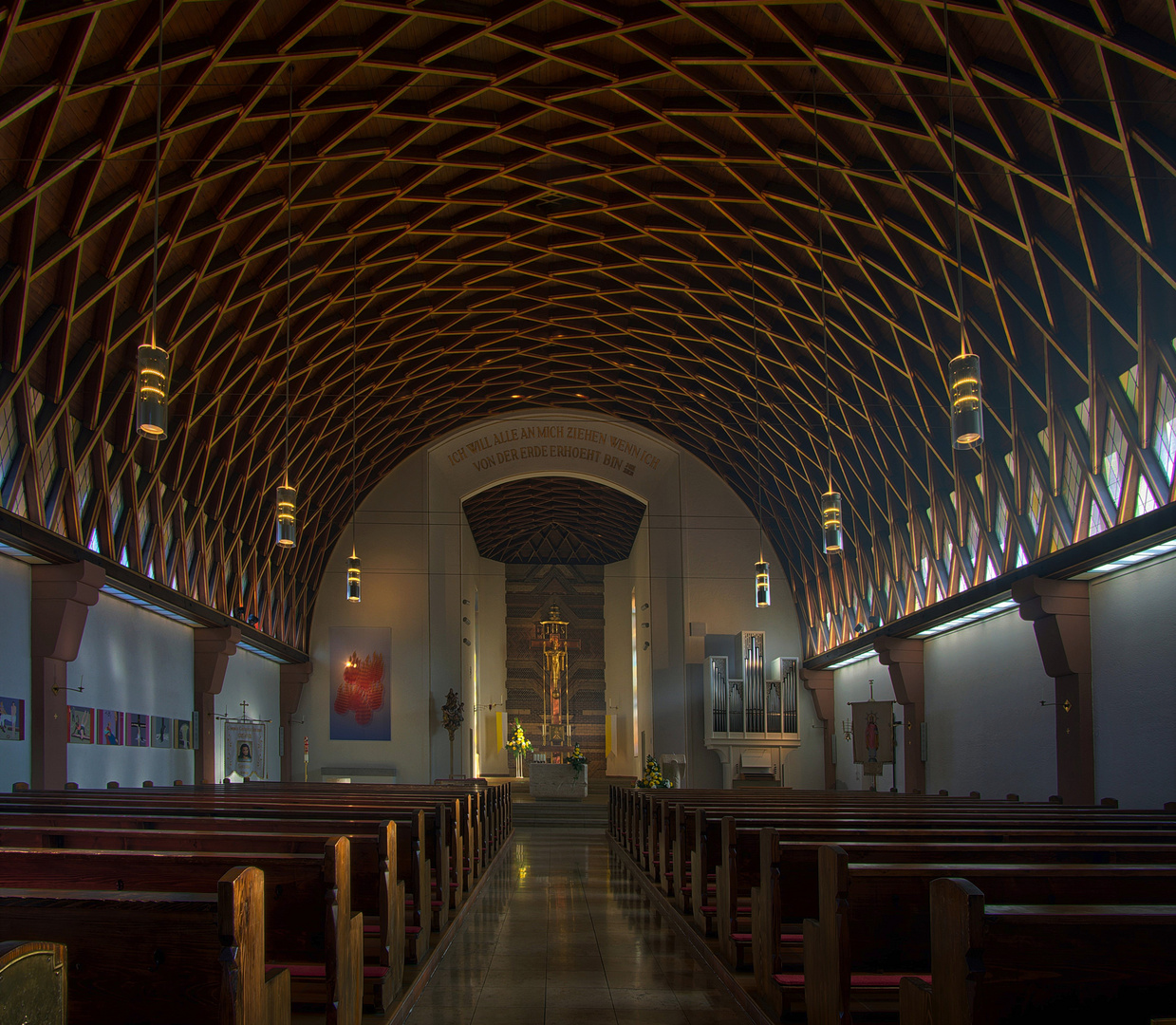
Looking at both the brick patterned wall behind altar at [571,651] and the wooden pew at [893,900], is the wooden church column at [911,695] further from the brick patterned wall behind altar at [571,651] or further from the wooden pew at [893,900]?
the brick patterned wall behind altar at [571,651]

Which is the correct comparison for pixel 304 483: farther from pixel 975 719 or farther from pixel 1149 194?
pixel 1149 194

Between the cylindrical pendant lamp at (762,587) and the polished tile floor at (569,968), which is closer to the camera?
the polished tile floor at (569,968)

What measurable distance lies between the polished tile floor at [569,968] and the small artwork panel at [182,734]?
9976 millimetres

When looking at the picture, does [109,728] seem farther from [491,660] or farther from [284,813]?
[491,660]

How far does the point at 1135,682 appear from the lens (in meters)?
12.4

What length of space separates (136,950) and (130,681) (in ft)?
51.5

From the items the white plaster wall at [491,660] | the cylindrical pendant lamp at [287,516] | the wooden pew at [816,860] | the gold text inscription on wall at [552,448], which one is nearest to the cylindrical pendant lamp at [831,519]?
the cylindrical pendant lamp at [287,516]

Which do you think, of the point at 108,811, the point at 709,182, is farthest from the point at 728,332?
the point at 108,811

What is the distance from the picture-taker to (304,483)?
24.3 meters

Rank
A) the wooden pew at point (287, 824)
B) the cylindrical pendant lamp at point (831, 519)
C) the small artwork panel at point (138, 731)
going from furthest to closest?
the small artwork panel at point (138, 731), the cylindrical pendant lamp at point (831, 519), the wooden pew at point (287, 824)

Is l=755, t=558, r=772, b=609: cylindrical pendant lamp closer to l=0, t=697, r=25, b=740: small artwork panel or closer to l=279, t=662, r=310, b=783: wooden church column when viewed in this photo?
l=0, t=697, r=25, b=740: small artwork panel

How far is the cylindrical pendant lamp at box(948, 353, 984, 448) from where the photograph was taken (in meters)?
7.34

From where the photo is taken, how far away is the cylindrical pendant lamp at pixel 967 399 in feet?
24.1

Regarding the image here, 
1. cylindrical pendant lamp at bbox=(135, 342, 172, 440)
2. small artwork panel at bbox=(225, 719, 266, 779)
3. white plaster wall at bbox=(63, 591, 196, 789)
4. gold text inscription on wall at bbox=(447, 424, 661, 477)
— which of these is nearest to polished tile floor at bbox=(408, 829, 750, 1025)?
cylindrical pendant lamp at bbox=(135, 342, 172, 440)
